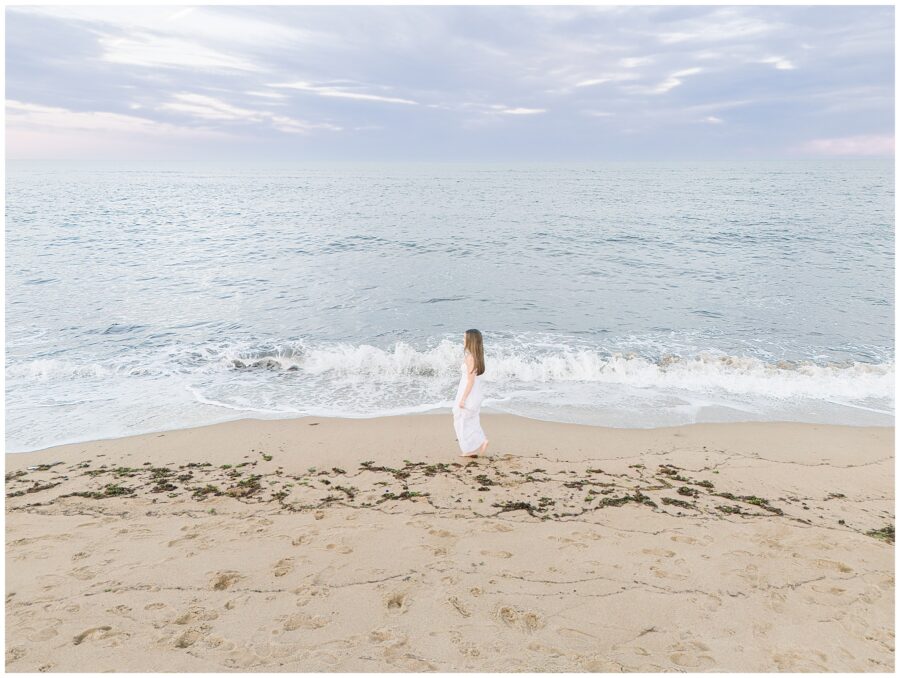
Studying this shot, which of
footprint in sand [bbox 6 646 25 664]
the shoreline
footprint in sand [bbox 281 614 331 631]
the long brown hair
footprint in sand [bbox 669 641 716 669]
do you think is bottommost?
the shoreline

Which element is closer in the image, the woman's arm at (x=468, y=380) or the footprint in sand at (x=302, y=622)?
the footprint in sand at (x=302, y=622)

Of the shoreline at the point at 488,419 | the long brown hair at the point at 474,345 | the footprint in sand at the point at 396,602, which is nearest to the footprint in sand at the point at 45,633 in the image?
the footprint in sand at the point at 396,602

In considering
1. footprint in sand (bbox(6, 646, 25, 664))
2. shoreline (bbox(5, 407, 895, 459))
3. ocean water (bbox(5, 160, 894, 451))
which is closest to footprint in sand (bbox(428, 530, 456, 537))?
footprint in sand (bbox(6, 646, 25, 664))

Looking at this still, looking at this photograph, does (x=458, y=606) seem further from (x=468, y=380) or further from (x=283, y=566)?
(x=468, y=380)

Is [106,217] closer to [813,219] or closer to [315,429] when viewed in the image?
[315,429]

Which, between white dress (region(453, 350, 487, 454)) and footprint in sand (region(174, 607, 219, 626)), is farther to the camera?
white dress (region(453, 350, 487, 454))

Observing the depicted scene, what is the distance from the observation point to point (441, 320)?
1603 centimetres

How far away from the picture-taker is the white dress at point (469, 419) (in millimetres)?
7227

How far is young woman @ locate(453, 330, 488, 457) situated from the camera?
714cm

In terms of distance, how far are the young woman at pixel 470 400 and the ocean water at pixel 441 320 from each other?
221 centimetres

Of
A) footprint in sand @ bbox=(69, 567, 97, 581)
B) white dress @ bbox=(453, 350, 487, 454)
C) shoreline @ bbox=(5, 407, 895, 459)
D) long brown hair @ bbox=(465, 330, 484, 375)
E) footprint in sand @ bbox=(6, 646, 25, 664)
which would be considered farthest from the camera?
shoreline @ bbox=(5, 407, 895, 459)

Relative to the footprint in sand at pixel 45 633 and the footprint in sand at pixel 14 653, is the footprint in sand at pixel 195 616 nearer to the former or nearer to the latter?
the footprint in sand at pixel 45 633

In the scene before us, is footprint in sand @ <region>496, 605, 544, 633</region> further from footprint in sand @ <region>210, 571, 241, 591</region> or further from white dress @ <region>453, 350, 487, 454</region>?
white dress @ <region>453, 350, 487, 454</region>

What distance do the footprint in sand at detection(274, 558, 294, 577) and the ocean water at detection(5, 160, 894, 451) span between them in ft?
16.4
